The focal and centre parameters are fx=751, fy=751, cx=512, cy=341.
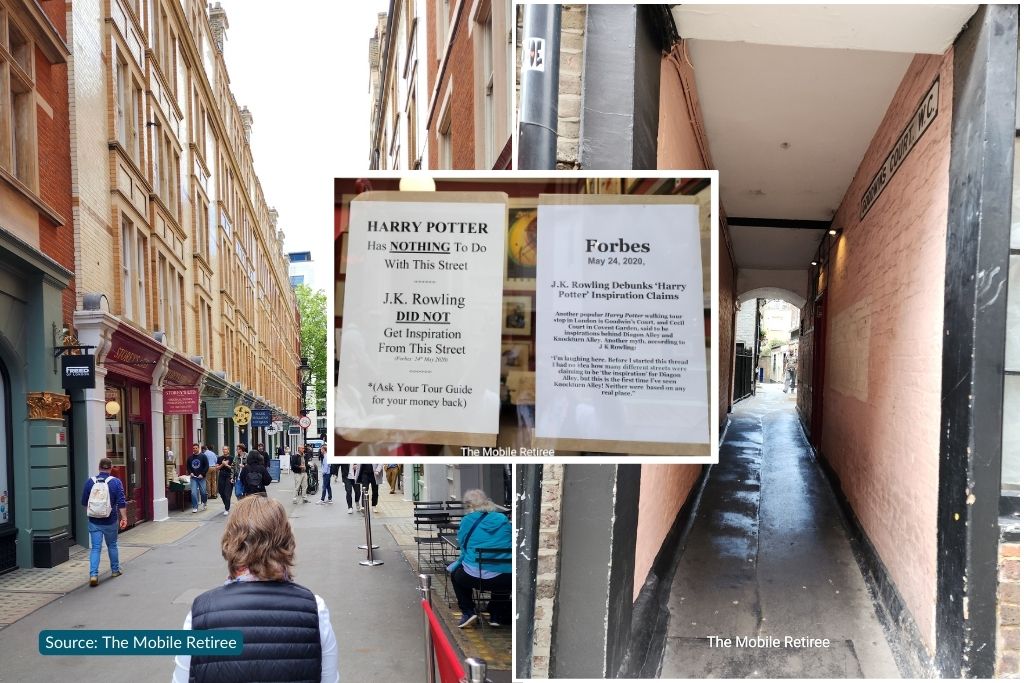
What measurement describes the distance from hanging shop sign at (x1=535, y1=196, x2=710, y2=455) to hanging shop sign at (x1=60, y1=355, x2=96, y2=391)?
68.0 inches

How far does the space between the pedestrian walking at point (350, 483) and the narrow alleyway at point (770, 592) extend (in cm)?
198

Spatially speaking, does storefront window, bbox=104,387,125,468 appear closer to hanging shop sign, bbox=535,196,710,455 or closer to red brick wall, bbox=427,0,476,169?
hanging shop sign, bbox=535,196,710,455

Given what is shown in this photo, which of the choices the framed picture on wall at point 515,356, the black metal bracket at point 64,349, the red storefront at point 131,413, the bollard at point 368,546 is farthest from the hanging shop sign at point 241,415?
the framed picture on wall at point 515,356

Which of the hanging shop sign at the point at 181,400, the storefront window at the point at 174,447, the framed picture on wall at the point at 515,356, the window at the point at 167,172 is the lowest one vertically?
the storefront window at the point at 174,447

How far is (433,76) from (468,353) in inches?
131

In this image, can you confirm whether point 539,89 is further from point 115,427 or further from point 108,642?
point 108,642

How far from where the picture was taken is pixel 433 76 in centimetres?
529

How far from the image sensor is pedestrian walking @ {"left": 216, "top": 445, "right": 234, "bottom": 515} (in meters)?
3.19

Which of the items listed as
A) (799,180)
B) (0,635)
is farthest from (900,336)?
(0,635)

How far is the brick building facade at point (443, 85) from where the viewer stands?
3848 millimetres

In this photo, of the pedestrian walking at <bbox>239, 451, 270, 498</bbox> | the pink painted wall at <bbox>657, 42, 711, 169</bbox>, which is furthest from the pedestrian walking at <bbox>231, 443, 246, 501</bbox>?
the pink painted wall at <bbox>657, 42, 711, 169</bbox>

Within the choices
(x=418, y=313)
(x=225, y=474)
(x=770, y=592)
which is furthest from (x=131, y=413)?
(x=770, y=592)

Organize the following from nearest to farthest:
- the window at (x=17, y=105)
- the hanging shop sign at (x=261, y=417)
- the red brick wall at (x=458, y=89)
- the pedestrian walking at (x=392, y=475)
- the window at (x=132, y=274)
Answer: the window at (x=17, y=105), the window at (x=132, y=274), the pedestrian walking at (x=392, y=475), the hanging shop sign at (x=261, y=417), the red brick wall at (x=458, y=89)

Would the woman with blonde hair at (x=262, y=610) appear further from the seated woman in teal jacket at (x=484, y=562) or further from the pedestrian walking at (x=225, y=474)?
the seated woman in teal jacket at (x=484, y=562)
